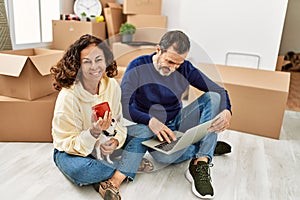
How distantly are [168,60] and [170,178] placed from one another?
20.4 inches

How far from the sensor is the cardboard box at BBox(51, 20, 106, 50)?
2213 mm

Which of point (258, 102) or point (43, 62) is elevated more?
point (43, 62)

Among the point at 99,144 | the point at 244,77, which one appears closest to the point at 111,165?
the point at 99,144

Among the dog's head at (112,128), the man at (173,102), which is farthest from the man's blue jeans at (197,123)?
the dog's head at (112,128)

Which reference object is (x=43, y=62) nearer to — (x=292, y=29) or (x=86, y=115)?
(x=86, y=115)

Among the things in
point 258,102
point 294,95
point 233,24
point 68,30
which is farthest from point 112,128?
point 294,95

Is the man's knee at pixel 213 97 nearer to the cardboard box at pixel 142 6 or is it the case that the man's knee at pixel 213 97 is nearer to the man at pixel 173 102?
the man at pixel 173 102

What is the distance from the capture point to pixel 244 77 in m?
1.85

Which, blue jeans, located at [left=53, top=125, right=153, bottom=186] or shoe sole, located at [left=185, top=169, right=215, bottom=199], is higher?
blue jeans, located at [left=53, top=125, right=153, bottom=186]

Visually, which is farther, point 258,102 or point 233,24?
point 233,24

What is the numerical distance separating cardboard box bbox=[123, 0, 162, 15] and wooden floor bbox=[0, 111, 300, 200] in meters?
1.49

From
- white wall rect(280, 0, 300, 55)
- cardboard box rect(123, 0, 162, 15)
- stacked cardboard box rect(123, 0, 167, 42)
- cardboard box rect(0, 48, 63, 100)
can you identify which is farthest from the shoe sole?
white wall rect(280, 0, 300, 55)

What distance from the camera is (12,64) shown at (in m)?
1.32

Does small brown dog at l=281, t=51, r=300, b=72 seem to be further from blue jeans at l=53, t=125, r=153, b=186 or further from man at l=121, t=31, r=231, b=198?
blue jeans at l=53, t=125, r=153, b=186
